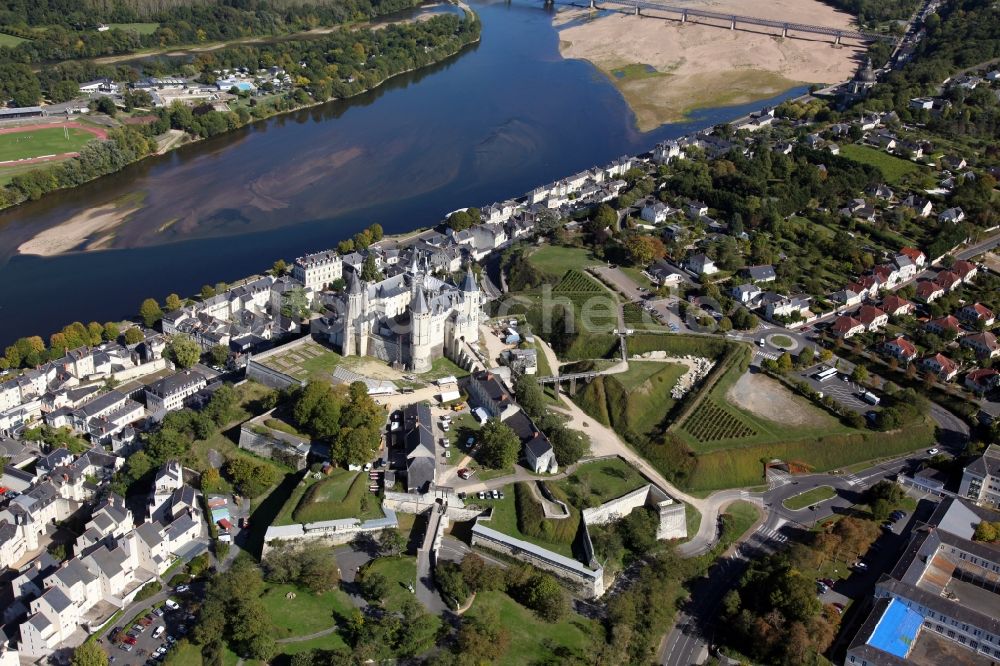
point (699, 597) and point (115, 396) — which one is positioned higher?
point (115, 396)

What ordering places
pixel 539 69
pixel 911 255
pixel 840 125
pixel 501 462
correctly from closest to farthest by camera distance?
pixel 501 462
pixel 911 255
pixel 840 125
pixel 539 69

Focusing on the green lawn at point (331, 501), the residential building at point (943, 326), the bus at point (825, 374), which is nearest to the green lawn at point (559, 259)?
the bus at point (825, 374)

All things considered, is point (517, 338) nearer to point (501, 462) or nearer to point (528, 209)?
point (501, 462)

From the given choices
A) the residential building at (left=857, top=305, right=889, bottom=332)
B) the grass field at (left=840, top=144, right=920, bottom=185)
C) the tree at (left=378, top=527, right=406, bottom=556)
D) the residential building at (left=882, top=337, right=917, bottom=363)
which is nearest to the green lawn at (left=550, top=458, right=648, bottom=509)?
A: the tree at (left=378, top=527, right=406, bottom=556)

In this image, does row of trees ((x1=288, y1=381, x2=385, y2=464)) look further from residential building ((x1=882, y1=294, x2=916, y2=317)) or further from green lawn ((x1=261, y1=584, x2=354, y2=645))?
residential building ((x1=882, y1=294, x2=916, y2=317))

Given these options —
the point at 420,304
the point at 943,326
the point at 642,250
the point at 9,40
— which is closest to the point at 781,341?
the point at 943,326

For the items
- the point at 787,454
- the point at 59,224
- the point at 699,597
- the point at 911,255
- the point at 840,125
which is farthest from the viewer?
the point at 840,125

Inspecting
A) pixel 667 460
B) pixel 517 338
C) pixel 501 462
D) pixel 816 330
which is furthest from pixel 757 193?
pixel 501 462
